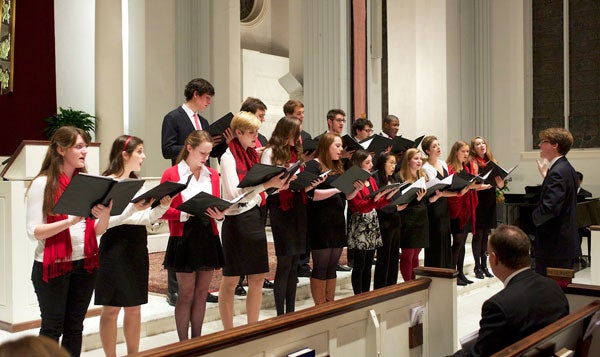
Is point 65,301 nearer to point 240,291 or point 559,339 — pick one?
point 559,339

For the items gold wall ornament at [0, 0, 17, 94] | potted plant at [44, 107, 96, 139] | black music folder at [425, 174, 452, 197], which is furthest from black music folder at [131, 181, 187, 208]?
potted plant at [44, 107, 96, 139]

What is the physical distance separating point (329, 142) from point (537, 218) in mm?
1747

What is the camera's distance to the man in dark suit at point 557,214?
4945 mm

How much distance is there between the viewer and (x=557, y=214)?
4945 mm

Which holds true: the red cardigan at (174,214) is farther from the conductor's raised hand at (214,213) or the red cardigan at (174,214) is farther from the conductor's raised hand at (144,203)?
the conductor's raised hand at (144,203)

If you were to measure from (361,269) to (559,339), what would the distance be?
8.35ft

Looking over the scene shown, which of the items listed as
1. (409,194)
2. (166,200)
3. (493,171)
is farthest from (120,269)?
(493,171)

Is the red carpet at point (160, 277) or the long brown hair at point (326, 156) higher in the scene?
the long brown hair at point (326, 156)

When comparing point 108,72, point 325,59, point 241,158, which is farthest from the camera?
point 108,72

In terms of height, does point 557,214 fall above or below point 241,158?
below

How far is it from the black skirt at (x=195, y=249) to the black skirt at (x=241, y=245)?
147 mm

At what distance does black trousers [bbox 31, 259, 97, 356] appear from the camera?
3.03 m

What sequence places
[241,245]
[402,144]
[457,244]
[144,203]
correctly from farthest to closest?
[457,244], [402,144], [241,245], [144,203]

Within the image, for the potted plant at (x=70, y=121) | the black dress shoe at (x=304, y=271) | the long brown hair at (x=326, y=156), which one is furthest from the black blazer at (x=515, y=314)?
the potted plant at (x=70, y=121)
